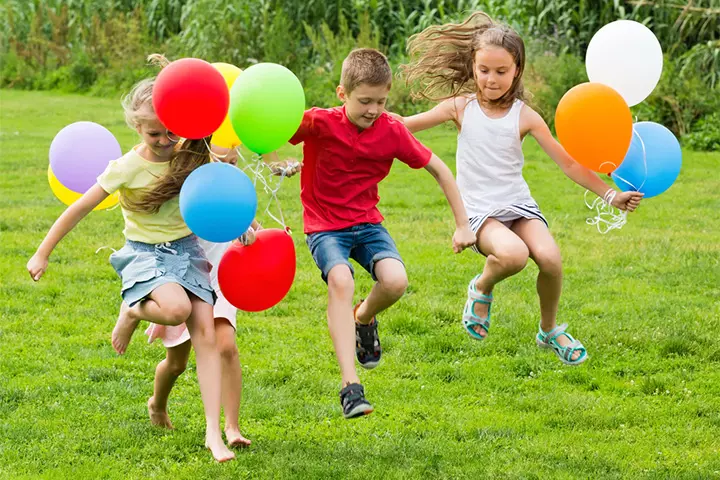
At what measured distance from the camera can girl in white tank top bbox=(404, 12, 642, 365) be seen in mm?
5527

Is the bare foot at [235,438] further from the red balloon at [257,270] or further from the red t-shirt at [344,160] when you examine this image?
the red t-shirt at [344,160]

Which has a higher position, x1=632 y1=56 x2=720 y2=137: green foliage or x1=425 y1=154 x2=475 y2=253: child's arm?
x1=425 y1=154 x2=475 y2=253: child's arm

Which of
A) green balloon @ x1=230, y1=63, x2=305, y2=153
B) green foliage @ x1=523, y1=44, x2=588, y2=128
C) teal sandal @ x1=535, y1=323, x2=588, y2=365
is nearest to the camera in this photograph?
green balloon @ x1=230, y1=63, x2=305, y2=153

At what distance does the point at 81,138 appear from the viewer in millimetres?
5117

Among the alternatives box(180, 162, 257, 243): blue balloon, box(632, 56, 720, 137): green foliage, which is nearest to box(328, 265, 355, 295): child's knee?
box(180, 162, 257, 243): blue balloon

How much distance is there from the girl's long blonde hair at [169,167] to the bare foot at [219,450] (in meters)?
1.09

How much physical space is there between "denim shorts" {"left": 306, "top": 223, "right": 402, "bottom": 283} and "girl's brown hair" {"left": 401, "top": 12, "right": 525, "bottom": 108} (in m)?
1.00

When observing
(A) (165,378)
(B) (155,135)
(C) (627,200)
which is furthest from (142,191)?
(C) (627,200)

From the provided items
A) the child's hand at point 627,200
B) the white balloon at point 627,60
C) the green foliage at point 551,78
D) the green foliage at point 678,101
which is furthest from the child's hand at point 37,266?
the green foliage at point 678,101

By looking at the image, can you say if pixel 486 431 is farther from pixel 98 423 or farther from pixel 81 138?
pixel 81 138

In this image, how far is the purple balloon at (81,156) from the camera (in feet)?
16.6

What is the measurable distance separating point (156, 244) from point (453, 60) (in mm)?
2011

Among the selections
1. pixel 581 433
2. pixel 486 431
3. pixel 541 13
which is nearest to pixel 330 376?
pixel 486 431

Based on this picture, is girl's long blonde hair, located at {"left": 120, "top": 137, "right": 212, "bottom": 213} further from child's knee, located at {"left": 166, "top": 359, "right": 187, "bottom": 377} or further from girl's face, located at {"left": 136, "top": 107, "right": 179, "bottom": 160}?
child's knee, located at {"left": 166, "top": 359, "right": 187, "bottom": 377}
